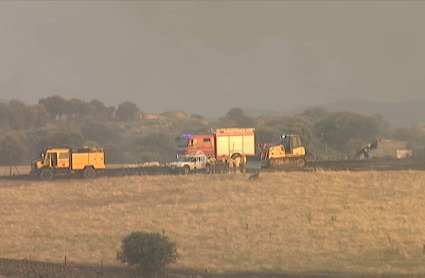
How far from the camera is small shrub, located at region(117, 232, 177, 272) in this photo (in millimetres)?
18781

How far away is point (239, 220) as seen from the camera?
27688mm

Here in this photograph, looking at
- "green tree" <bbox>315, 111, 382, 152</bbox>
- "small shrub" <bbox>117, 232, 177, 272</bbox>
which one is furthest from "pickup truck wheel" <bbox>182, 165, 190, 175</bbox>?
"green tree" <bbox>315, 111, 382, 152</bbox>

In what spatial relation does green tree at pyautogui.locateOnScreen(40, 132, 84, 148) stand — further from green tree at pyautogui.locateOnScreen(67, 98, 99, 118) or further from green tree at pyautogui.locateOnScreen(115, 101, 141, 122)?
green tree at pyautogui.locateOnScreen(115, 101, 141, 122)

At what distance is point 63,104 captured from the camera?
14012 cm

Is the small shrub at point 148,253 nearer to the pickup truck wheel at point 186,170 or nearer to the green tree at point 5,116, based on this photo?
the pickup truck wheel at point 186,170

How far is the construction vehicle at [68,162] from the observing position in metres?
47.6

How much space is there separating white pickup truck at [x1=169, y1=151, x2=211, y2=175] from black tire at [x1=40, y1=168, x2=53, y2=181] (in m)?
9.22

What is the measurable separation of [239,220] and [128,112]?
139m

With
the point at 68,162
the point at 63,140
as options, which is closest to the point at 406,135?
the point at 63,140

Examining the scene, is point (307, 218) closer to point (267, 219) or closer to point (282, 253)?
point (267, 219)

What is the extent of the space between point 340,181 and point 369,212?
9550 mm

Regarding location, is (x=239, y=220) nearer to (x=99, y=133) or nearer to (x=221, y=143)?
(x=221, y=143)

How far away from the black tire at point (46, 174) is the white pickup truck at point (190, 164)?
30.3 feet

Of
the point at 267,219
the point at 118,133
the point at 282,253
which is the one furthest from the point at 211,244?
the point at 118,133
